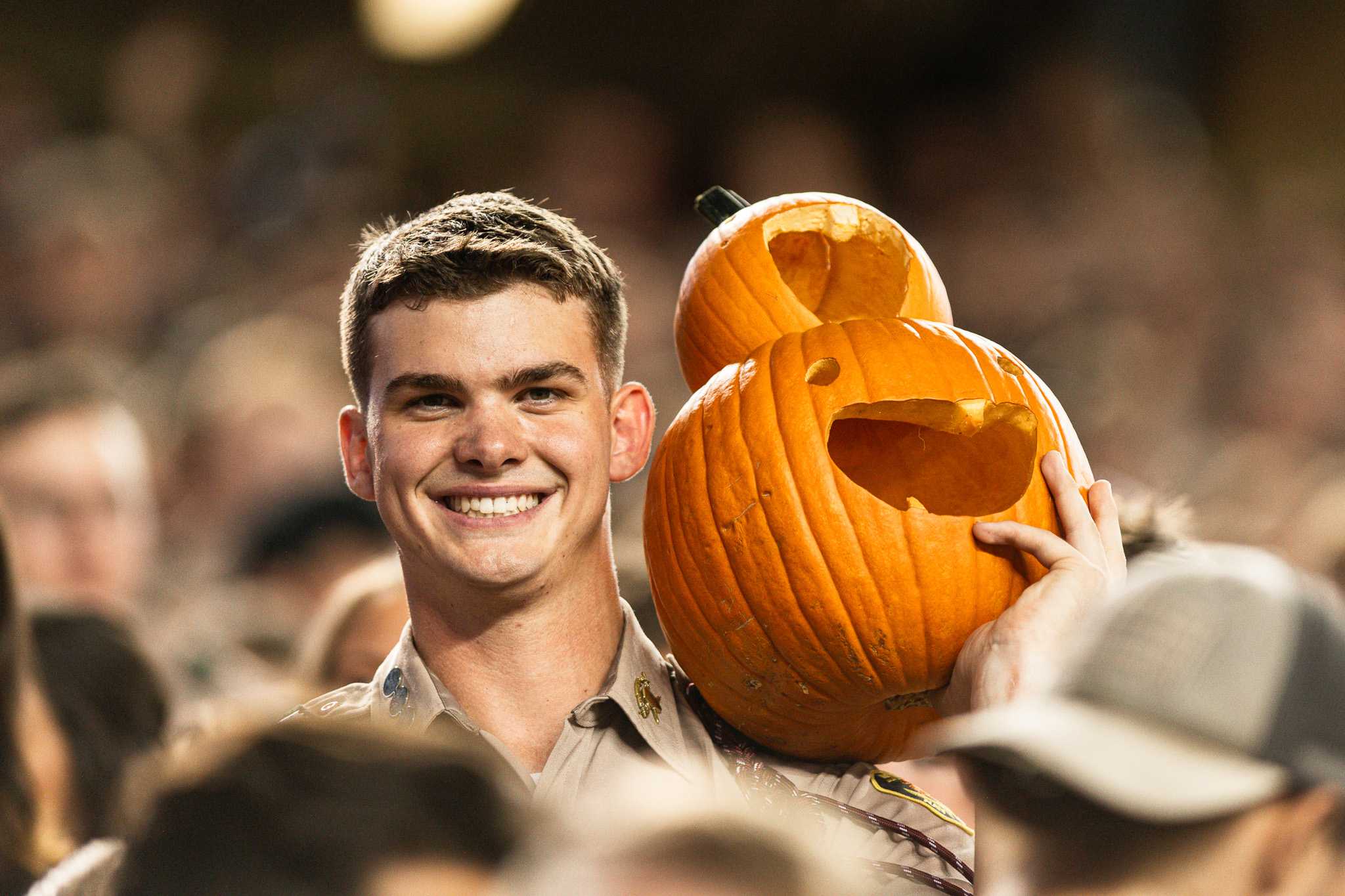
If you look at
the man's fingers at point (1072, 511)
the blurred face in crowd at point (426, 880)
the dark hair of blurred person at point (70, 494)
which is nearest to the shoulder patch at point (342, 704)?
the man's fingers at point (1072, 511)

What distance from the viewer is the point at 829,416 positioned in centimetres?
233

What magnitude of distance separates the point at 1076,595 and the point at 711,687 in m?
0.64

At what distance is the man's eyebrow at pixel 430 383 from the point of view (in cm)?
249

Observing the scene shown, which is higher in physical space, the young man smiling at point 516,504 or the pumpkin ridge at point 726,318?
the pumpkin ridge at point 726,318

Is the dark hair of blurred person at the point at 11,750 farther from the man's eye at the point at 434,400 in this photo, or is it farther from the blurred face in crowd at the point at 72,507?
the blurred face in crowd at the point at 72,507

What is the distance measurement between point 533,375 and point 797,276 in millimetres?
510

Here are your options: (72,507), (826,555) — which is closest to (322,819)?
(826,555)

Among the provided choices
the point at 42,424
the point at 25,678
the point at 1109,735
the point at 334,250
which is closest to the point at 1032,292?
the point at 334,250

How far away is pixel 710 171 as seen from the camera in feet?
35.3

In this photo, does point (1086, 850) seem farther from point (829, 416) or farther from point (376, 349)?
point (376, 349)

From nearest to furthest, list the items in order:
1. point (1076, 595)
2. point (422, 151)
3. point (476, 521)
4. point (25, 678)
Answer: point (1076, 595), point (476, 521), point (25, 678), point (422, 151)

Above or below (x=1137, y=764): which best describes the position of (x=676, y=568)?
above

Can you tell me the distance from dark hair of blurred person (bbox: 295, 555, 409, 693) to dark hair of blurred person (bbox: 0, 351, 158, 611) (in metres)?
1.11

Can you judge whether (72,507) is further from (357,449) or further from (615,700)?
(615,700)
